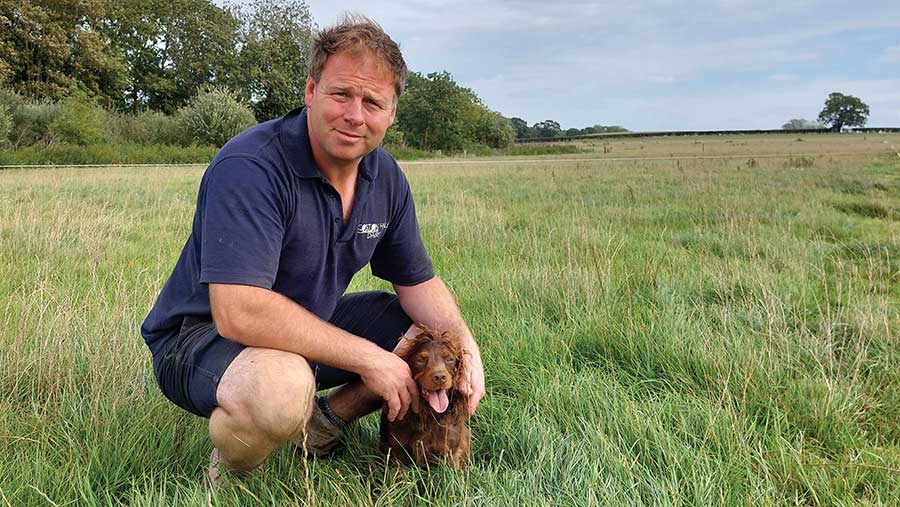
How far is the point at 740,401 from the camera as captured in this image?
2908 millimetres

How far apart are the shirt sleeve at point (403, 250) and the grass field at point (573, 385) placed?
2.48 ft

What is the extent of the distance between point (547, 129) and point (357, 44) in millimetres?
116157

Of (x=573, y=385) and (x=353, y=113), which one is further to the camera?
(x=573, y=385)

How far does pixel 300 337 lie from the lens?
2.13 meters

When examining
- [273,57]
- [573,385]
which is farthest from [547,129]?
[573,385]

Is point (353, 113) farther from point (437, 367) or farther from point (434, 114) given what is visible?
point (434, 114)

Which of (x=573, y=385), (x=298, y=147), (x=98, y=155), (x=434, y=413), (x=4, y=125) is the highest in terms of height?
(x=4, y=125)

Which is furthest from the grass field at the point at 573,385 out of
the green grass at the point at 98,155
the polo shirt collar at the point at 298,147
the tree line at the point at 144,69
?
the green grass at the point at 98,155

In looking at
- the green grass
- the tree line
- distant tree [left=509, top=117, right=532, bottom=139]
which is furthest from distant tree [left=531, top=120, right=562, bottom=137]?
the green grass

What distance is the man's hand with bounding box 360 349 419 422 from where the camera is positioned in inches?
85.3

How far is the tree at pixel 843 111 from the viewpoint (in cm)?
8962

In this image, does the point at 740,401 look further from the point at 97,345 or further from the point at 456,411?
the point at 97,345

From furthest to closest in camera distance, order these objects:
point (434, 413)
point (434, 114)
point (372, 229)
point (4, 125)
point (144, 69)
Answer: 1. point (434, 114)
2. point (144, 69)
3. point (4, 125)
4. point (372, 229)
5. point (434, 413)

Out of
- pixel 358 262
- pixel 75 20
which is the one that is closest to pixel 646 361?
pixel 358 262
